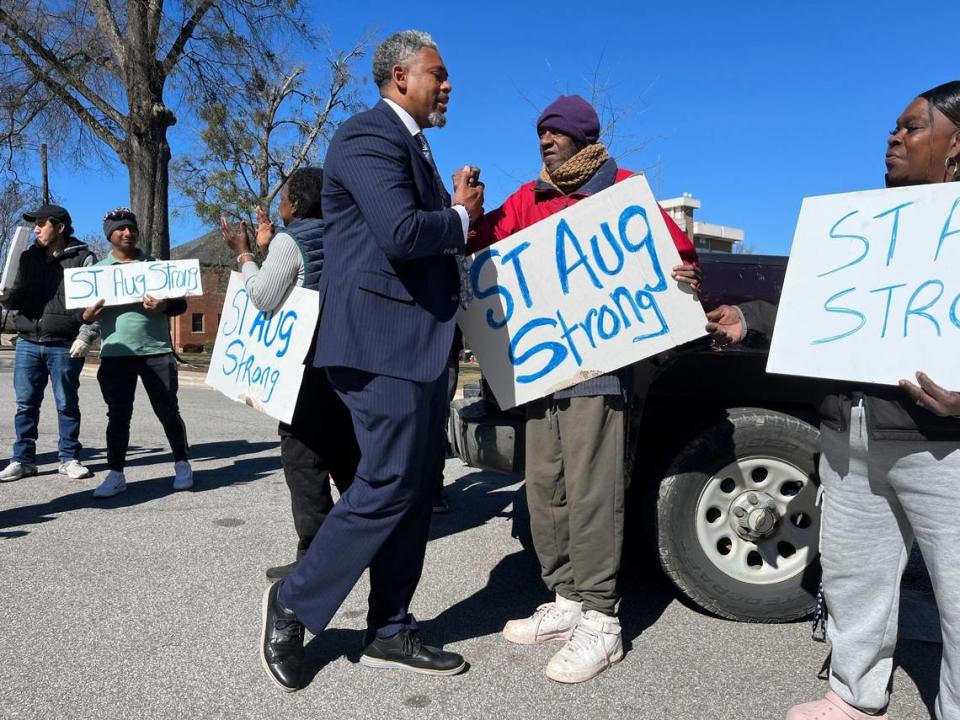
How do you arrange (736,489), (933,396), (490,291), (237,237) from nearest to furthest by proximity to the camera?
(933,396)
(490,291)
(736,489)
(237,237)

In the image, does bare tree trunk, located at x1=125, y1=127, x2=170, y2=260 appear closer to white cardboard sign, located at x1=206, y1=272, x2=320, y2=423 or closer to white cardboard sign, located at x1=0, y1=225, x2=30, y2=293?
white cardboard sign, located at x1=0, y1=225, x2=30, y2=293

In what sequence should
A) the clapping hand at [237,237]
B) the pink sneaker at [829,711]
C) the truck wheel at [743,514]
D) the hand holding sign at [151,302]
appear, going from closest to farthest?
the pink sneaker at [829,711] → the truck wheel at [743,514] → the clapping hand at [237,237] → the hand holding sign at [151,302]

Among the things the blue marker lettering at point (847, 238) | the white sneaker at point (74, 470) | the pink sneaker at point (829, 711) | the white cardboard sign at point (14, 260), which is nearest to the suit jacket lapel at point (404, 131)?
the blue marker lettering at point (847, 238)

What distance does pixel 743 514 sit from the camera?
3109 millimetres

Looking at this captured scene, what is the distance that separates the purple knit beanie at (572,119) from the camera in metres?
2.81

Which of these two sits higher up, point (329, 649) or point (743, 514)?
point (743, 514)

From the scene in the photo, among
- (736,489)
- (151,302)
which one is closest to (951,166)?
(736,489)

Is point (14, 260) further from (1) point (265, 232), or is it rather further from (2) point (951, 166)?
(2) point (951, 166)

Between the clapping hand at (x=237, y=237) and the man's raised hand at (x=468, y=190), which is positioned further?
the clapping hand at (x=237, y=237)

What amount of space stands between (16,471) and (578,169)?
15.6ft

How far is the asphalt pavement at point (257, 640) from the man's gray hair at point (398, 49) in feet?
6.62

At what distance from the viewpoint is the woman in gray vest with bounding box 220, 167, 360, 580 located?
10.2 feet

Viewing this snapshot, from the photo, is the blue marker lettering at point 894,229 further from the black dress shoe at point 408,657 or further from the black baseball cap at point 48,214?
the black baseball cap at point 48,214

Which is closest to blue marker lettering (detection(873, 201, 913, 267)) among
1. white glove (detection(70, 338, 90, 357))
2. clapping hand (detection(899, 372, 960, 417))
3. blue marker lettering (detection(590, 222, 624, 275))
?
clapping hand (detection(899, 372, 960, 417))
